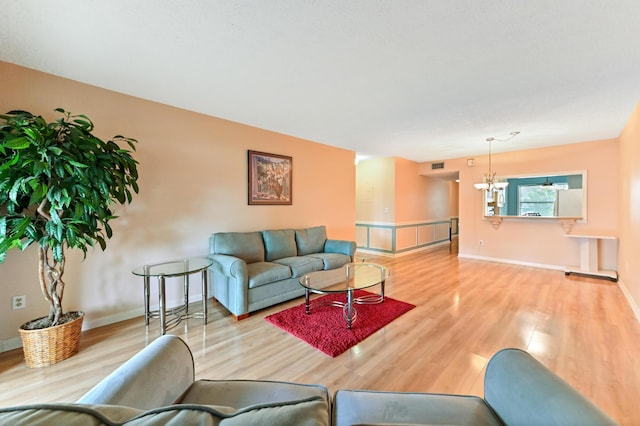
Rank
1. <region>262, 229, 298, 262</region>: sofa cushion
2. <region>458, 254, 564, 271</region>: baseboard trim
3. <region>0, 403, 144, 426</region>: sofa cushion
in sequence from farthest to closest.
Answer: <region>458, 254, 564, 271</region>: baseboard trim → <region>262, 229, 298, 262</region>: sofa cushion → <region>0, 403, 144, 426</region>: sofa cushion

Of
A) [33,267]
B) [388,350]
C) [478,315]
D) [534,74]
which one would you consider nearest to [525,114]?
[534,74]

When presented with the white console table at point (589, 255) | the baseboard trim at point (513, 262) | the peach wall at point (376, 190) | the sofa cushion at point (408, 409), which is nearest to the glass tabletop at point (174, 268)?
the sofa cushion at point (408, 409)

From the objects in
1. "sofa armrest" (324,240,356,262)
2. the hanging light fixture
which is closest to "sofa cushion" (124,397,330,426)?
"sofa armrest" (324,240,356,262)

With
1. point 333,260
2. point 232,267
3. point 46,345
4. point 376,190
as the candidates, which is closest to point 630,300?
point 333,260

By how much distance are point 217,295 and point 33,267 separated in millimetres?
1632

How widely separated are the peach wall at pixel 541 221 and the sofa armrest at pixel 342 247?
3384 millimetres

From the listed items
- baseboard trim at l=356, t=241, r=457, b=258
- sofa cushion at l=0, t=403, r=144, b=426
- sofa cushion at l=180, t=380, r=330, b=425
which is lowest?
baseboard trim at l=356, t=241, r=457, b=258

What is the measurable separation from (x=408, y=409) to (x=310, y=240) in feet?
10.5

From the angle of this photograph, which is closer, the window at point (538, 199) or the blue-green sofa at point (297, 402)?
the blue-green sofa at point (297, 402)

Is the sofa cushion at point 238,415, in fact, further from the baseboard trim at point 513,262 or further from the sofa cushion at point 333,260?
the baseboard trim at point 513,262

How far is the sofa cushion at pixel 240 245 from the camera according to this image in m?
3.21

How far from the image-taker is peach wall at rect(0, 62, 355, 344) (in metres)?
2.26

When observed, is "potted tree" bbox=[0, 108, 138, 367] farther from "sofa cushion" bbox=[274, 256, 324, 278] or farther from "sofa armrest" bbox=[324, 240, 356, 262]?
"sofa armrest" bbox=[324, 240, 356, 262]

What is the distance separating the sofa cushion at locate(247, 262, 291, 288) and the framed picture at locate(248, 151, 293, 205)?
1066 mm
